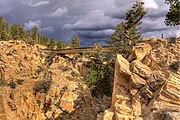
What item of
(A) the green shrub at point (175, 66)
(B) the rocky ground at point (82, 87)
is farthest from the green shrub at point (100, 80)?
(A) the green shrub at point (175, 66)

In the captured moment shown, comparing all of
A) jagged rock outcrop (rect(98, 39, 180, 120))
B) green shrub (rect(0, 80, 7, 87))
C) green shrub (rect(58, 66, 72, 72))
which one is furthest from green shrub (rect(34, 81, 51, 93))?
jagged rock outcrop (rect(98, 39, 180, 120))

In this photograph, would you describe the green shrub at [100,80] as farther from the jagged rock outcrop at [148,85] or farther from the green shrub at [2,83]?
the jagged rock outcrop at [148,85]

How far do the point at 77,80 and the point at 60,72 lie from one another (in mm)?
4953

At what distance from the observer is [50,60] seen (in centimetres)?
6400

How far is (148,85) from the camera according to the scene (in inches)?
940

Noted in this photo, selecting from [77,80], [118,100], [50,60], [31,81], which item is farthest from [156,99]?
[50,60]

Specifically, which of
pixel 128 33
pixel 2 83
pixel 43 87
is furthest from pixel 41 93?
pixel 128 33

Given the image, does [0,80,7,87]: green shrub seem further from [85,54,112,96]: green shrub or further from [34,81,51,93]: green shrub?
[85,54,112,96]: green shrub

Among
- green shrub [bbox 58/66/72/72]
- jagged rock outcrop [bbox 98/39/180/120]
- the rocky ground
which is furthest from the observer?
green shrub [bbox 58/66/72/72]

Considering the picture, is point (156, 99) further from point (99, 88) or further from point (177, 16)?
point (99, 88)

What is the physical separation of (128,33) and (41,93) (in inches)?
806

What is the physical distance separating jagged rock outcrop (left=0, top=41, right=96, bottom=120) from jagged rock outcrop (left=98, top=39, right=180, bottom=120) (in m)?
18.0

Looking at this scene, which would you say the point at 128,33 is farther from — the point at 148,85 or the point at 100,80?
the point at 148,85

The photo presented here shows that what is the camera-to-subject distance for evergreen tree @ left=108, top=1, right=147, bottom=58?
41.5 m
